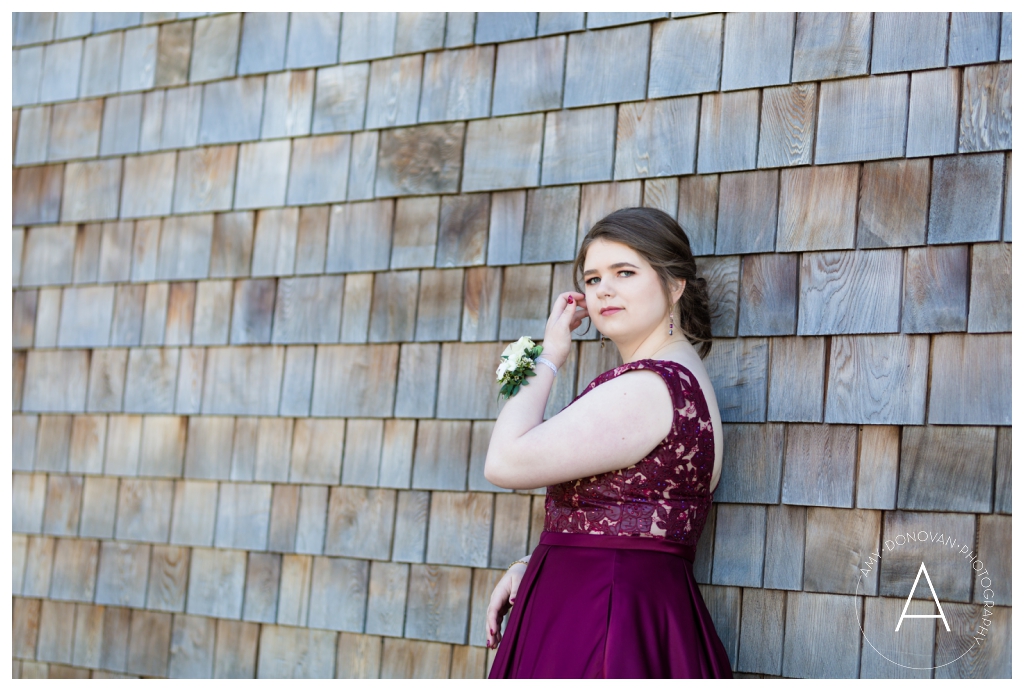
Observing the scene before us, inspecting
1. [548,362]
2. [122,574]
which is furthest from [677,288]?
[122,574]

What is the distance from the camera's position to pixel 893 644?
2.36 meters

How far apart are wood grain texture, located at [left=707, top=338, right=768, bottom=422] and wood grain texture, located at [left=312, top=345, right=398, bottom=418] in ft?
3.44

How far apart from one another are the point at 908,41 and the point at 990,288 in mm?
650

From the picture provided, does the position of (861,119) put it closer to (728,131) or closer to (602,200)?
(728,131)

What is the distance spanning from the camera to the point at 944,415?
7.73 ft

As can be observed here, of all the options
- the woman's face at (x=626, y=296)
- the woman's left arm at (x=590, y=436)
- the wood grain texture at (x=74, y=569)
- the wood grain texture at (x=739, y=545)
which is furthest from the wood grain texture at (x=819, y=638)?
the wood grain texture at (x=74, y=569)

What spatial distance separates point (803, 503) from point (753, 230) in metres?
0.72

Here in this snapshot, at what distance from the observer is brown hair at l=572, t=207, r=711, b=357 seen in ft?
7.95

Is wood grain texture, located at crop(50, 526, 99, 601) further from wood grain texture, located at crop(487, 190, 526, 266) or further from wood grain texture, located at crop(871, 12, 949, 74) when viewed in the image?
wood grain texture, located at crop(871, 12, 949, 74)

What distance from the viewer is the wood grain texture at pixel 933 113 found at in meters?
2.42

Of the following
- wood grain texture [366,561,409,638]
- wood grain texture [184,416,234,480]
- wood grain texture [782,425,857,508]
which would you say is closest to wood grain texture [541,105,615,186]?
wood grain texture [782,425,857,508]

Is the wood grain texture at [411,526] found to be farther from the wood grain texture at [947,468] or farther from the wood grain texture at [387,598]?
the wood grain texture at [947,468]

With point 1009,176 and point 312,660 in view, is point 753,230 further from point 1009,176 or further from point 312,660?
point 312,660
